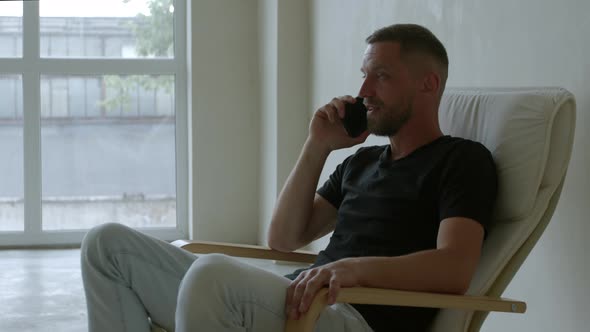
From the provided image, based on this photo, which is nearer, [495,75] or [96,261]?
[96,261]

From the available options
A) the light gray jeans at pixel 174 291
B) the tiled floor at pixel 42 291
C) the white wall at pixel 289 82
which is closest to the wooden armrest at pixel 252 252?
the light gray jeans at pixel 174 291

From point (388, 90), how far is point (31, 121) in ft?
13.1

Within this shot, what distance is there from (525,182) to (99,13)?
4373 millimetres

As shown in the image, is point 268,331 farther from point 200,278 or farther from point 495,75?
point 495,75

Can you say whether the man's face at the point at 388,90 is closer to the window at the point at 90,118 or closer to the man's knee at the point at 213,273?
the man's knee at the point at 213,273

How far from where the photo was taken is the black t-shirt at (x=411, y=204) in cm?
196

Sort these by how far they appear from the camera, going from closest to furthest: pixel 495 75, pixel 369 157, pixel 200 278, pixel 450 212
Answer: pixel 200 278 → pixel 450 212 → pixel 369 157 → pixel 495 75

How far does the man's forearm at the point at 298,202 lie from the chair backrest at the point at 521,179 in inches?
20.6

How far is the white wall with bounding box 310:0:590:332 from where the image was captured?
2.13m

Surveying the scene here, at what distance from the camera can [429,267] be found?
74.2 inches

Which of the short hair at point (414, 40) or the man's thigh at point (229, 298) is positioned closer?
the man's thigh at point (229, 298)

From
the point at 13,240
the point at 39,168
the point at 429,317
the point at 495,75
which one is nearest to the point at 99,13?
the point at 39,168

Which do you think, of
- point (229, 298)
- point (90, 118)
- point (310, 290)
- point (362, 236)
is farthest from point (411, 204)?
point (90, 118)

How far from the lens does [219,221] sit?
570cm
